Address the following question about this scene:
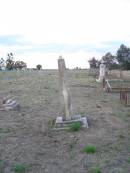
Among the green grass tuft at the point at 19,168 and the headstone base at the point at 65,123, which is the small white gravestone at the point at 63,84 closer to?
the headstone base at the point at 65,123

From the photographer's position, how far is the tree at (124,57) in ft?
221

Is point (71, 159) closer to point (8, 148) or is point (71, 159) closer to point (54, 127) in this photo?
point (8, 148)

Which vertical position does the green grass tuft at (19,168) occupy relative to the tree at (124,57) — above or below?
below

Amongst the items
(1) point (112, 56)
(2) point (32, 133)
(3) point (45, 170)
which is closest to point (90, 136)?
(2) point (32, 133)

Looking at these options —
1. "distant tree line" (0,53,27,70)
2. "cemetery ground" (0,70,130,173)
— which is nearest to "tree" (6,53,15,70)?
"distant tree line" (0,53,27,70)

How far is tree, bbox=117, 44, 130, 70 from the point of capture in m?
67.5

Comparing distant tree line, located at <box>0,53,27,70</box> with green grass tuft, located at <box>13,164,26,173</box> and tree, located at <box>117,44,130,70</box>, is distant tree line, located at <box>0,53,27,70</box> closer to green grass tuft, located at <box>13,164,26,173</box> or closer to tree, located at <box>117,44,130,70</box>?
tree, located at <box>117,44,130,70</box>

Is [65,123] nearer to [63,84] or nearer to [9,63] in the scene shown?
[63,84]

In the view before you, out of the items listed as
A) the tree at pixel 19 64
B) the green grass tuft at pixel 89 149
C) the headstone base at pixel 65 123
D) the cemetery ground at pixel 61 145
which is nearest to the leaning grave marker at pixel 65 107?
the headstone base at pixel 65 123

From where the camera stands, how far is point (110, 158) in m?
7.98

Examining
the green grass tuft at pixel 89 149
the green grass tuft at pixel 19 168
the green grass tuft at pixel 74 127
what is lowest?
the green grass tuft at pixel 19 168

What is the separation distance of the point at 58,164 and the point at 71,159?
1.30 ft

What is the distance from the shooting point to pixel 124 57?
2677 inches

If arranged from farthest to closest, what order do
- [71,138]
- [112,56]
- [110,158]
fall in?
[112,56]
[71,138]
[110,158]
